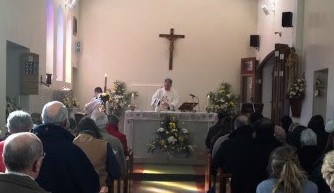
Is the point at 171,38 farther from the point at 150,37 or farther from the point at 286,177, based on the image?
the point at 286,177

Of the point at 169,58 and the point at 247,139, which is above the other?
the point at 169,58

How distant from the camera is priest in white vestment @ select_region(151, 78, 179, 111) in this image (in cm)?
1210

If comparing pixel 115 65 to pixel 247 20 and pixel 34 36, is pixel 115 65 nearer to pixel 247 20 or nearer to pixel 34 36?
pixel 247 20

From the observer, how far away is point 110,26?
1617 cm

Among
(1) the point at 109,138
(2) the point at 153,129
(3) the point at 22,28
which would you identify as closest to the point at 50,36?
(3) the point at 22,28

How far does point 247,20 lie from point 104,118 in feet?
37.2

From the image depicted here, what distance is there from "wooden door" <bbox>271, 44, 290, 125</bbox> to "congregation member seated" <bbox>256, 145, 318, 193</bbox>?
25.6 ft

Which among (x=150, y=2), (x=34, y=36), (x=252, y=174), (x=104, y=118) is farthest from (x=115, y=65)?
(x=252, y=174)

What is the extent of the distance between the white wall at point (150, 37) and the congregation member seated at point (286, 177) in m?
12.6

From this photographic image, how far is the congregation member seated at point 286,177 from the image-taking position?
3449 millimetres

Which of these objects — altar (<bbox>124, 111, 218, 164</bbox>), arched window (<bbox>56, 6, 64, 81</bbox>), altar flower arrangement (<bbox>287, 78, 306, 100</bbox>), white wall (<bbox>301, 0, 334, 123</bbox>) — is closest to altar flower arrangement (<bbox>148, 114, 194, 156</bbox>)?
altar (<bbox>124, 111, 218, 164</bbox>)

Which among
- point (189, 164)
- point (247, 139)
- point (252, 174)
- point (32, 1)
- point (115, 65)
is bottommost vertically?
point (189, 164)

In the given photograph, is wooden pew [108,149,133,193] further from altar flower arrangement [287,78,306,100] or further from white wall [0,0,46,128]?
altar flower arrangement [287,78,306,100]

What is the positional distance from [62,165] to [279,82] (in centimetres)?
852
